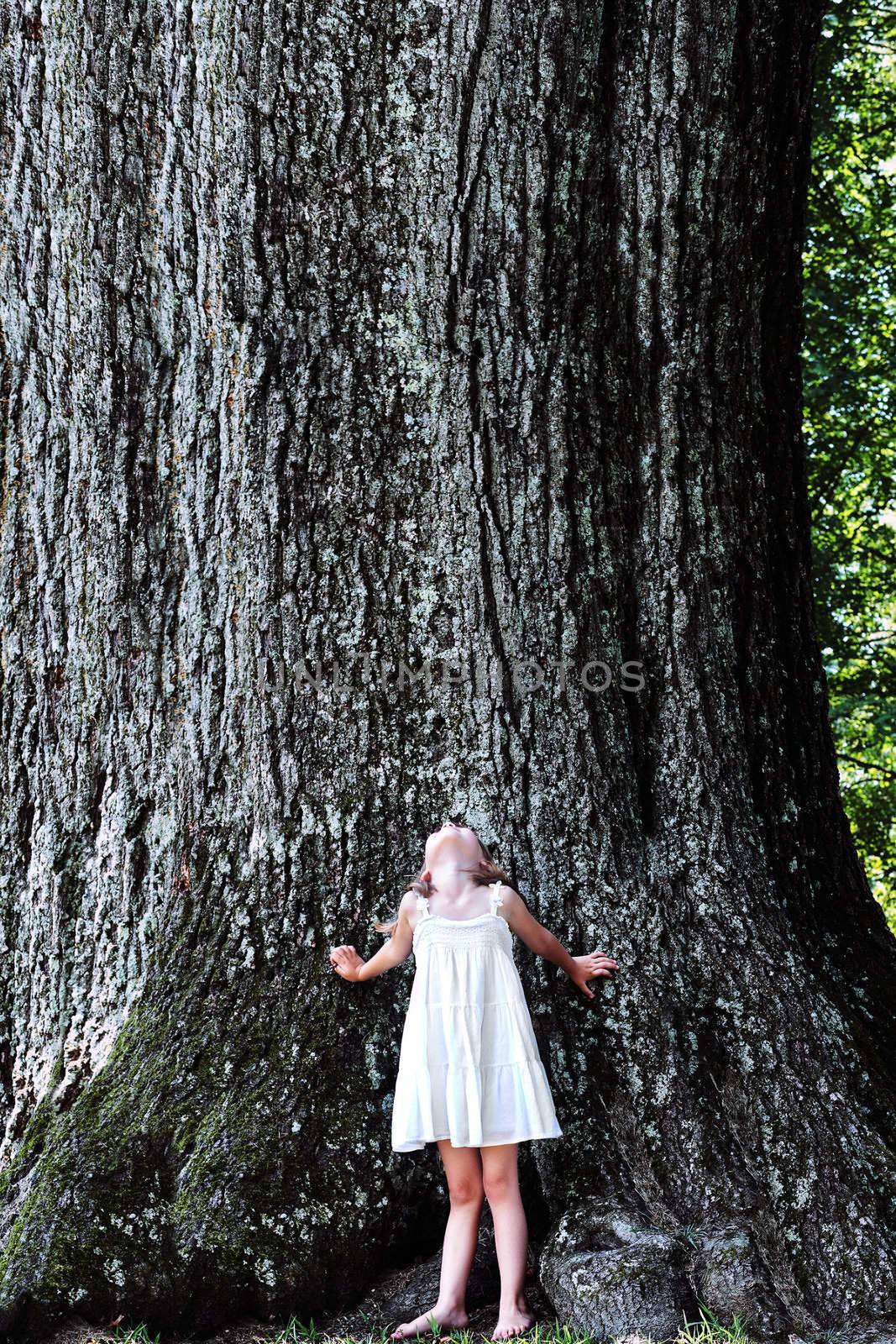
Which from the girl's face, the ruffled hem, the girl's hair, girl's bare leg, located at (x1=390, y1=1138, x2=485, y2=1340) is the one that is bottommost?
girl's bare leg, located at (x1=390, y1=1138, x2=485, y2=1340)

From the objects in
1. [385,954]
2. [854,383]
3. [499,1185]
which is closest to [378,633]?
[385,954]

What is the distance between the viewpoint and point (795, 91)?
14.6 ft

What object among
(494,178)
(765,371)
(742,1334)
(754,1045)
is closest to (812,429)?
(765,371)

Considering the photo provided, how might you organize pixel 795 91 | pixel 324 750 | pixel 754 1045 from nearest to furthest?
pixel 754 1045
pixel 324 750
pixel 795 91

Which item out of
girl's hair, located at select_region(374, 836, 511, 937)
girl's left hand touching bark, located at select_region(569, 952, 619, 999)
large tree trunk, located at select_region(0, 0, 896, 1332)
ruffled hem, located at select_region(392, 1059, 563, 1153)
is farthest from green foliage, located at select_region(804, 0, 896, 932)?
ruffled hem, located at select_region(392, 1059, 563, 1153)

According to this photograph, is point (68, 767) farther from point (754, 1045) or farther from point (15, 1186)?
point (754, 1045)

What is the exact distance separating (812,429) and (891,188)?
7.96ft

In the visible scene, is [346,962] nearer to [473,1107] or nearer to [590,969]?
[473,1107]

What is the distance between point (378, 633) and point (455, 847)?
0.73m

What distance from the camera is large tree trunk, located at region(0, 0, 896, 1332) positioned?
11.2ft

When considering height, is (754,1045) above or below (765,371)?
below

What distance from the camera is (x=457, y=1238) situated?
3.32 m

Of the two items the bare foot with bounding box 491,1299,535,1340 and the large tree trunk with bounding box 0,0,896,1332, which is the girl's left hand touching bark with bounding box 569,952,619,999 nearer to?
the large tree trunk with bounding box 0,0,896,1332

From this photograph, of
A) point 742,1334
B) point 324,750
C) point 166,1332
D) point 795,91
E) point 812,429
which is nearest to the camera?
point 742,1334
